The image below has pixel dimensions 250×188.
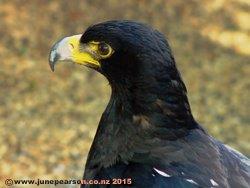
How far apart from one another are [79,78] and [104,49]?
558 cm

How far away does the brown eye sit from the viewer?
165 inches

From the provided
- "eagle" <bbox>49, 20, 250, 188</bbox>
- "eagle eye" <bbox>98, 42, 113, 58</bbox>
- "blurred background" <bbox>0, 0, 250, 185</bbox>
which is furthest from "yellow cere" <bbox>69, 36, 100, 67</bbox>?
"blurred background" <bbox>0, 0, 250, 185</bbox>

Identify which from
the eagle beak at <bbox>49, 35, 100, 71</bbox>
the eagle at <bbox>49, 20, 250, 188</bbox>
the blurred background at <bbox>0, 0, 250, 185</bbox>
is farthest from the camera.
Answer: the blurred background at <bbox>0, 0, 250, 185</bbox>

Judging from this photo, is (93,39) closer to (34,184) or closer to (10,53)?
(34,184)

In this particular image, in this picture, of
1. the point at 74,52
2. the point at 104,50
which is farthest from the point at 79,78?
the point at 104,50

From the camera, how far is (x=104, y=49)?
4207 mm

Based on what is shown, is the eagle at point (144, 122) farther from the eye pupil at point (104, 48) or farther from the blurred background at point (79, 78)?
the blurred background at point (79, 78)

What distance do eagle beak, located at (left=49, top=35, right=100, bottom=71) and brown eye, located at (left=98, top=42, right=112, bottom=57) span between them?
0.32 feet

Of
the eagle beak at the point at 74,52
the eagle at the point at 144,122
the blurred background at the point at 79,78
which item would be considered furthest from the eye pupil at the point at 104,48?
the blurred background at the point at 79,78

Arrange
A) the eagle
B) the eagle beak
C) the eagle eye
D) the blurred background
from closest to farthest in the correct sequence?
1. the eagle
2. the eagle eye
3. the eagle beak
4. the blurred background

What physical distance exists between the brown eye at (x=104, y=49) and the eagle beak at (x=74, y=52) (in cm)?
10

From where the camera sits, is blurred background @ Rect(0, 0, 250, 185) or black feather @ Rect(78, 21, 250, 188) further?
blurred background @ Rect(0, 0, 250, 185)

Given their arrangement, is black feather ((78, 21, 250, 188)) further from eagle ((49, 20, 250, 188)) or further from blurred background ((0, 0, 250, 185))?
blurred background ((0, 0, 250, 185))

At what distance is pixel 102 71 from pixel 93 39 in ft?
0.71
